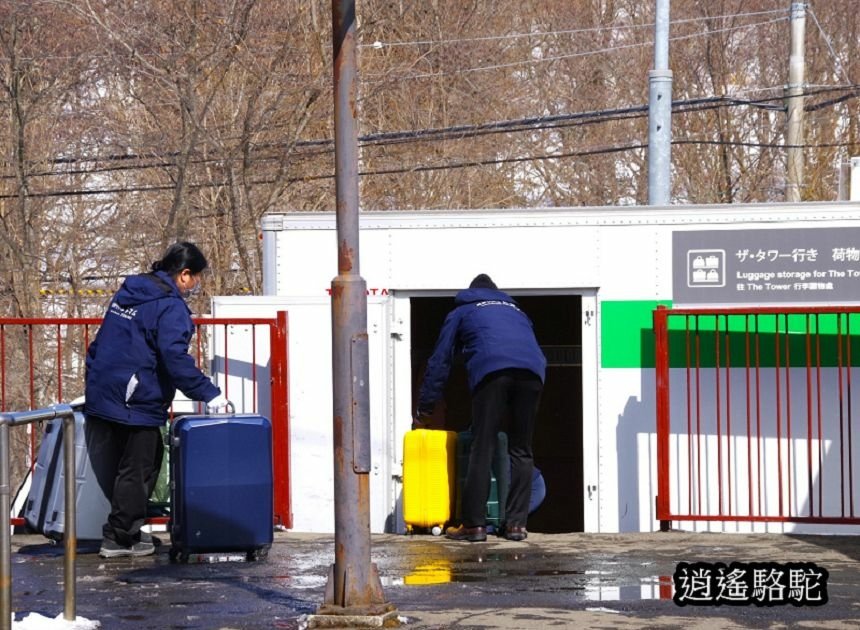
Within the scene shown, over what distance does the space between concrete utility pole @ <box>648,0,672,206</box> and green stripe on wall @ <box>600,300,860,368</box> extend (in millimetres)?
5129

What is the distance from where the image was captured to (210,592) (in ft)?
23.6

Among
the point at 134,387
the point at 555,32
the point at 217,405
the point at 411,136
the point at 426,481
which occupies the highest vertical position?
the point at 555,32

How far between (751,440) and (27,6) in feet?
60.0

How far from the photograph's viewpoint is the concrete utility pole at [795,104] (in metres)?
27.9

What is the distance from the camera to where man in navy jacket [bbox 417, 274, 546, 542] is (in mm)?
9281

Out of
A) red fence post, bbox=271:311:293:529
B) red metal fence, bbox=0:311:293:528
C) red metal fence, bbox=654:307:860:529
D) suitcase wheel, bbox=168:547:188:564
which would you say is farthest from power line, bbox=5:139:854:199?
suitcase wheel, bbox=168:547:188:564

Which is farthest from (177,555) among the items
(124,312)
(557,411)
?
(557,411)

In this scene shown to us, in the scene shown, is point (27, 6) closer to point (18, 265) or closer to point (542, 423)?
point (18, 265)

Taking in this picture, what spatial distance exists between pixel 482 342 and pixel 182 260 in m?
2.03

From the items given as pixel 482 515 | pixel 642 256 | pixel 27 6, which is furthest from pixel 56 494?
pixel 27 6

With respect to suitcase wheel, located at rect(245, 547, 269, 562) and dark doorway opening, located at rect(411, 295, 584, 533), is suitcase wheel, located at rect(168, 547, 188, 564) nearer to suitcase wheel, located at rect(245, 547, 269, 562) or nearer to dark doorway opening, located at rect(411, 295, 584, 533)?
suitcase wheel, located at rect(245, 547, 269, 562)

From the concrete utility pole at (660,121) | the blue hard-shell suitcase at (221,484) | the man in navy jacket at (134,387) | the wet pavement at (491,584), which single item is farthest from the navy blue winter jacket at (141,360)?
the concrete utility pole at (660,121)

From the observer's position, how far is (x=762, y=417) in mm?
10633

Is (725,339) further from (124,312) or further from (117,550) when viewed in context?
(117,550)
